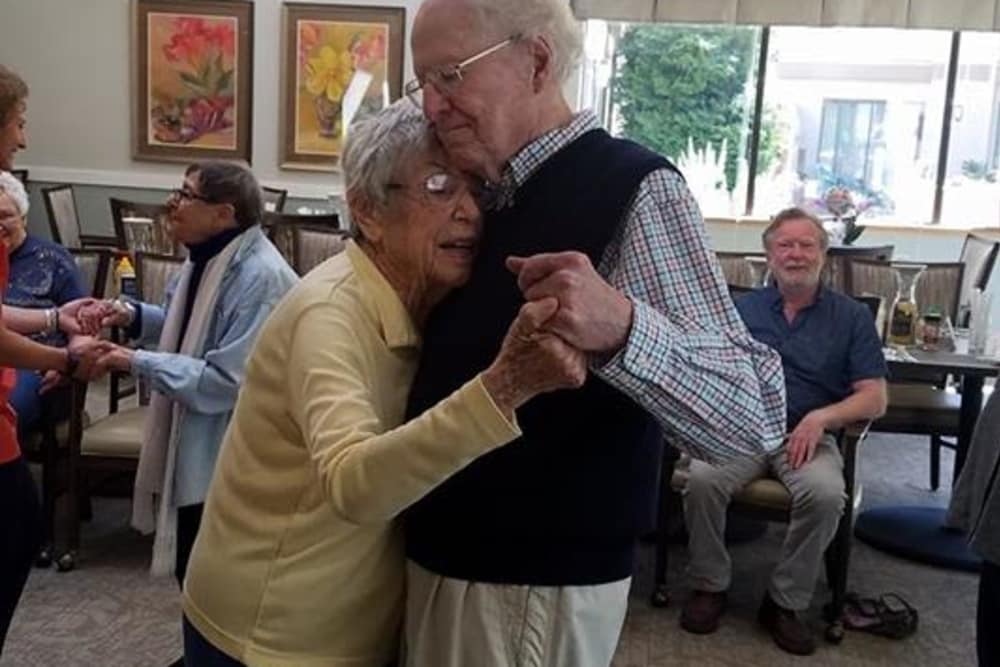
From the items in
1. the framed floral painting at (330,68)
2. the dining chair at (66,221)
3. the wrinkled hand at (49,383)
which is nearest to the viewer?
the wrinkled hand at (49,383)

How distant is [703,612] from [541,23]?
239 centimetres

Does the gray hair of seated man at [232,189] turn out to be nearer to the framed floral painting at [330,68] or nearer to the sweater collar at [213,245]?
the sweater collar at [213,245]

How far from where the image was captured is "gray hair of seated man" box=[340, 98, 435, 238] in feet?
4.22

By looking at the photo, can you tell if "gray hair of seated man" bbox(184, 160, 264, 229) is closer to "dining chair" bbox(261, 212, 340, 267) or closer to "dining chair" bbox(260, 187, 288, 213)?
"dining chair" bbox(261, 212, 340, 267)

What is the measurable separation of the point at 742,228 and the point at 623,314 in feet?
21.8

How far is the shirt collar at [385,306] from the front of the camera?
4.14 ft

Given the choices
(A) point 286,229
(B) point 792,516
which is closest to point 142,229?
(A) point 286,229

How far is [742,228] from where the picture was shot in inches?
295

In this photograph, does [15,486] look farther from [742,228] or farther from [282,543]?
[742,228]

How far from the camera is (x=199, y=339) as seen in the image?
8.79 feet

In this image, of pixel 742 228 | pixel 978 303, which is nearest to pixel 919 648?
pixel 978 303

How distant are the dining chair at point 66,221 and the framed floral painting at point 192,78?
2.20 ft

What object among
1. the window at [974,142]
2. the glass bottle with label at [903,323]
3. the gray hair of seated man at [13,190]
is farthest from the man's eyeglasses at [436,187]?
the window at [974,142]

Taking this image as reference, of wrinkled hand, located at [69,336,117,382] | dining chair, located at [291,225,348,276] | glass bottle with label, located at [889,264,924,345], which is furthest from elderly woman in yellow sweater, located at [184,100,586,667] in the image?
dining chair, located at [291,225,348,276]
